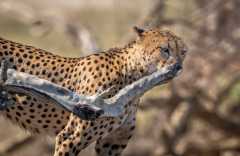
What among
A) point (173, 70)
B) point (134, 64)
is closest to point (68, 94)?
point (173, 70)

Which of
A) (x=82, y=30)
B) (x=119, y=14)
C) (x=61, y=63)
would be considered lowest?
(x=61, y=63)

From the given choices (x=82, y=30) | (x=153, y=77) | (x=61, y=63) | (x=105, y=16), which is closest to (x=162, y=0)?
(x=82, y=30)

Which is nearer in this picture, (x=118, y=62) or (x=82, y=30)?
(x=118, y=62)

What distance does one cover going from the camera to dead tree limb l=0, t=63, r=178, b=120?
4.07 meters

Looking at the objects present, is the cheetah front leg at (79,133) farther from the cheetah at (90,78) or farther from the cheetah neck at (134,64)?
the cheetah neck at (134,64)

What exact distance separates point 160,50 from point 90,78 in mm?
525

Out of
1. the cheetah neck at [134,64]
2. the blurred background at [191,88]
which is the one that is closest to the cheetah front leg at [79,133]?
the cheetah neck at [134,64]

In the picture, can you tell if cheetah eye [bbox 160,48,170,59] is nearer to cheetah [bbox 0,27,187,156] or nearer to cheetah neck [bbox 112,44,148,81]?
cheetah [bbox 0,27,187,156]

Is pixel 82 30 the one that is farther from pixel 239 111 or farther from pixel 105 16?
pixel 105 16

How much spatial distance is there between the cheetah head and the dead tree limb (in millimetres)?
652

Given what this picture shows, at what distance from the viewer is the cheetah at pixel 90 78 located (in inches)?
203

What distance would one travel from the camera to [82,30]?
8883 mm

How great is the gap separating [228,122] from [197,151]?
0.54 m

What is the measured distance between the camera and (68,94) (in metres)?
4.18
